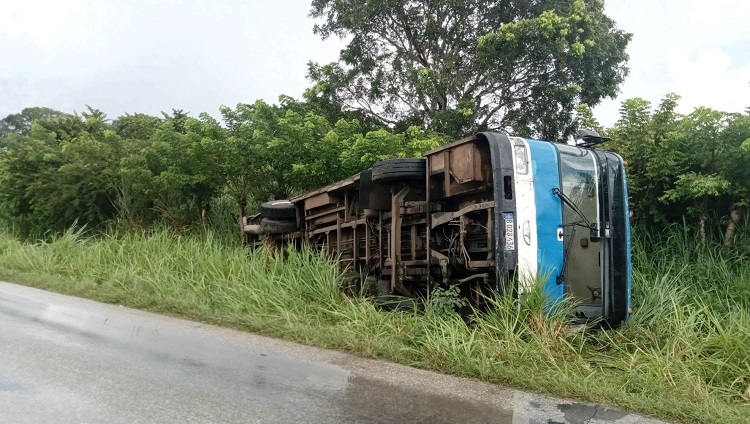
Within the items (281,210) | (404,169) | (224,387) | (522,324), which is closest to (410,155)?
(281,210)

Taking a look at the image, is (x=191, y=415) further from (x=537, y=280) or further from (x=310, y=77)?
(x=310, y=77)

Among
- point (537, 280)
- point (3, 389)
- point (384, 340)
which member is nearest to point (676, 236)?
point (537, 280)

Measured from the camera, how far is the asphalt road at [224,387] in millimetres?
4027

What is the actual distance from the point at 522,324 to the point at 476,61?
9.89 meters

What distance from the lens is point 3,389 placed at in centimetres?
441

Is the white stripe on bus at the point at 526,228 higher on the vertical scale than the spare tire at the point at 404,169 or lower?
lower

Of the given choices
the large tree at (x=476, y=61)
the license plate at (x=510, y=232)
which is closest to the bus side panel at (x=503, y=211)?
the license plate at (x=510, y=232)

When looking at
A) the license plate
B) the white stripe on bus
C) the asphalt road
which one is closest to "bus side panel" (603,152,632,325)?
the white stripe on bus

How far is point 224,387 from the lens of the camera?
4.62 metres

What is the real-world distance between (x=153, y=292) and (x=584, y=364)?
20.5 ft

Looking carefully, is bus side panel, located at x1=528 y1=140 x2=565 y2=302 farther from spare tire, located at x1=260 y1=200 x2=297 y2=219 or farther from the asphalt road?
spare tire, located at x1=260 y1=200 x2=297 y2=219

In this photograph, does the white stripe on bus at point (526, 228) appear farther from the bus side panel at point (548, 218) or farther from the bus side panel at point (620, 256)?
the bus side panel at point (620, 256)

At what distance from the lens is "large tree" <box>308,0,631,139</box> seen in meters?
13.9

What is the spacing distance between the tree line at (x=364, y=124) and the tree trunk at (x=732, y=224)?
2.18ft
